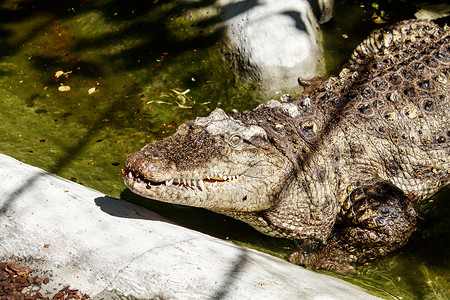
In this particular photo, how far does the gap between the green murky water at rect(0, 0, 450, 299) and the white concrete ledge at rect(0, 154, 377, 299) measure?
698 mm

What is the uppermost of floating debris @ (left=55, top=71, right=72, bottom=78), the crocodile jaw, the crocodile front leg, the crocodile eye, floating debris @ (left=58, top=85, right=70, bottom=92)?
the crocodile eye

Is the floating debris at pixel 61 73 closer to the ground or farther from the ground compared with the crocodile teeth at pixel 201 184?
closer to the ground

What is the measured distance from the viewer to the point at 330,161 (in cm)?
390

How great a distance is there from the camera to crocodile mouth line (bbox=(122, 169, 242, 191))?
318cm

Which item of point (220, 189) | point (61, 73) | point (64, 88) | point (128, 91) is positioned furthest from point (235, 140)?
point (61, 73)

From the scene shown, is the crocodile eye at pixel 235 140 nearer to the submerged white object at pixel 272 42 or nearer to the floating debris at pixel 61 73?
the submerged white object at pixel 272 42

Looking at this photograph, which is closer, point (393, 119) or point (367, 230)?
point (367, 230)

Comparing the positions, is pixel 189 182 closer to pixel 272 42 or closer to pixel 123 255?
pixel 123 255

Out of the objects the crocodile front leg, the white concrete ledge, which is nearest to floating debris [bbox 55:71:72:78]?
the white concrete ledge

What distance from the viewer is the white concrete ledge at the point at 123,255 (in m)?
2.72

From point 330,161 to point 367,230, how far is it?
0.64m

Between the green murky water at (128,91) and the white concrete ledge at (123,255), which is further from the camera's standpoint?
the green murky water at (128,91)

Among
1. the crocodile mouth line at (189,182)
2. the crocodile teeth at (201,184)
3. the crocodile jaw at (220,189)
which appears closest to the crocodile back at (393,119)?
the crocodile jaw at (220,189)

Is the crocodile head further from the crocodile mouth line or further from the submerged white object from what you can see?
the submerged white object
